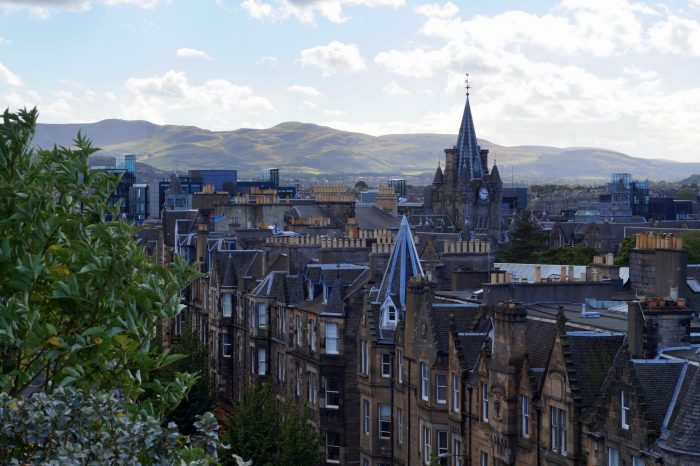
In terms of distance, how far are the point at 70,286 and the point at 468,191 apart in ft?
579

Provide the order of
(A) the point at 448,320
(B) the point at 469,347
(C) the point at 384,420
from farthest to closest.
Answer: (C) the point at 384,420, (A) the point at 448,320, (B) the point at 469,347

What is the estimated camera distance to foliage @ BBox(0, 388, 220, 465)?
1348 centimetres

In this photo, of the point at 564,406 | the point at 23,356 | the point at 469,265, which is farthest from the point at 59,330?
the point at 469,265

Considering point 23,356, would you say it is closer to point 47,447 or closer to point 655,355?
point 47,447

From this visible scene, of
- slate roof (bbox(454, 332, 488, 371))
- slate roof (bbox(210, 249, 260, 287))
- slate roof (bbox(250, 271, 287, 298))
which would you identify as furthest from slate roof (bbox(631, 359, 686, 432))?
slate roof (bbox(210, 249, 260, 287))

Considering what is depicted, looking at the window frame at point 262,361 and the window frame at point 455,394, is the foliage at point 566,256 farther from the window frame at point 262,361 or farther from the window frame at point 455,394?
the window frame at point 455,394

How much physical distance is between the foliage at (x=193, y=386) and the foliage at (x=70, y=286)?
35.1 metres

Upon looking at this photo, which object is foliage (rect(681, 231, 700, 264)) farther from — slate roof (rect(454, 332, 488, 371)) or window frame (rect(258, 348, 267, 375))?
slate roof (rect(454, 332, 488, 371))

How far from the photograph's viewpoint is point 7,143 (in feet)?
61.3

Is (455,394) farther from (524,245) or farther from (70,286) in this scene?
(524,245)

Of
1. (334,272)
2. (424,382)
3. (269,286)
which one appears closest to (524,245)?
(269,286)

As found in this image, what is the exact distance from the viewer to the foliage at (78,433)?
44.2 ft

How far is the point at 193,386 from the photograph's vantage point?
191ft

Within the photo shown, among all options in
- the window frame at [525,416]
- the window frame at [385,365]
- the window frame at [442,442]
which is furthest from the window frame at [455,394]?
the window frame at [385,365]
